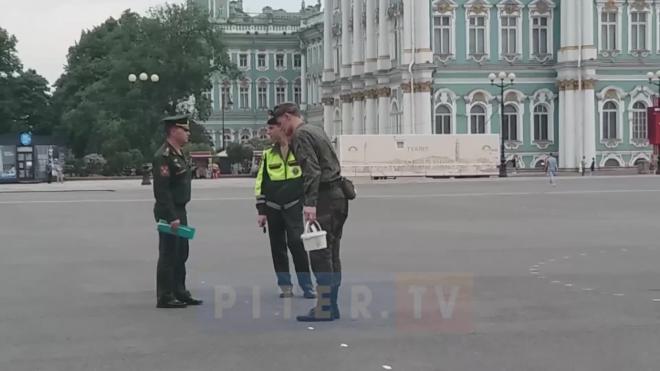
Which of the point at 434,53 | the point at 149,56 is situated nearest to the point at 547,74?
the point at 434,53

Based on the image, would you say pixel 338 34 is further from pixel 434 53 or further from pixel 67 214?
pixel 67 214

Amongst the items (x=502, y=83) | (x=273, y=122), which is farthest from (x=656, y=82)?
(x=273, y=122)

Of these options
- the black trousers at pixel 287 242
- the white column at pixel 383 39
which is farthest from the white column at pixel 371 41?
Answer: the black trousers at pixel 287 242

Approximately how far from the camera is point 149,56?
85938 mm

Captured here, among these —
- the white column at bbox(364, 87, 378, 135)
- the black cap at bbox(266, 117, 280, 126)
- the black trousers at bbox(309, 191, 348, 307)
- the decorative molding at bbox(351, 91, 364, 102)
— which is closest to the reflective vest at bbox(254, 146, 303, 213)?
the black cap at bbox(266, 117, 280, 126)

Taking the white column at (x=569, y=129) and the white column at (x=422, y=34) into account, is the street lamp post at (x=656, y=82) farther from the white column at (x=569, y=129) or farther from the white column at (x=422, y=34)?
the white column at (x=422, y=34)

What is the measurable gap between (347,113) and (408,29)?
1796cm

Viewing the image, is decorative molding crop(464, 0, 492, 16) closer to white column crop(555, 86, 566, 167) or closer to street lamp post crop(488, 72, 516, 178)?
street lamp post crop(488, 72, 516, 178)

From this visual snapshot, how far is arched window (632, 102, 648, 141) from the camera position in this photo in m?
75.8

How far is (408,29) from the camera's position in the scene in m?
73.9

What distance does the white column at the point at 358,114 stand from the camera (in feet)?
285

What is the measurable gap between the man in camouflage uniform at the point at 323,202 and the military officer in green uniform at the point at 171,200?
61.4 inches

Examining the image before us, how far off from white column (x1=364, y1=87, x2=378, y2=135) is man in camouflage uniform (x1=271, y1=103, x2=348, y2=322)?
72.1 metres

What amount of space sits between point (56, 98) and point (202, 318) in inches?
3927
